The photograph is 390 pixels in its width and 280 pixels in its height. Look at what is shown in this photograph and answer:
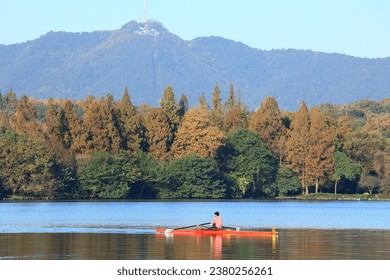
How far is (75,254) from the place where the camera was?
34594 mm

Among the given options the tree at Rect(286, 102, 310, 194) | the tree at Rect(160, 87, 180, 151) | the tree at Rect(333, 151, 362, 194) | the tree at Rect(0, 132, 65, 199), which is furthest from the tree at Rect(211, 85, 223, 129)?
the tree at Rect(0, 132, 65, 199)

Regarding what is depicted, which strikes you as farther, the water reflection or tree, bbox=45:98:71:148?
tree, bbox=45:98:71:148

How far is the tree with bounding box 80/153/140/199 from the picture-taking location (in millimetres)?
99500

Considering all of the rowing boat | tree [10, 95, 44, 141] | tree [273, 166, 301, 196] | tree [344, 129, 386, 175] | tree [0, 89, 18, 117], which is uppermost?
tree [0, 89, 18, 117]

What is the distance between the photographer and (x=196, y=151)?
358 ft

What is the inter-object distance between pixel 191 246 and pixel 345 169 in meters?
72.5

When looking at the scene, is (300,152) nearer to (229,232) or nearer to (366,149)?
(366,149)

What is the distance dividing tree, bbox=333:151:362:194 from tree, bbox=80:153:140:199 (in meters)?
23.3

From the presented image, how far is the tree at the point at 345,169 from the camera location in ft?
356

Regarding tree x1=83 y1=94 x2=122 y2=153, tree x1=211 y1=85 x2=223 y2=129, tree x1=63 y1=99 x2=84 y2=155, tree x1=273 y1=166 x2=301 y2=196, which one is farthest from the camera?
tree x1=211 y1=85 x2=223 y2=129

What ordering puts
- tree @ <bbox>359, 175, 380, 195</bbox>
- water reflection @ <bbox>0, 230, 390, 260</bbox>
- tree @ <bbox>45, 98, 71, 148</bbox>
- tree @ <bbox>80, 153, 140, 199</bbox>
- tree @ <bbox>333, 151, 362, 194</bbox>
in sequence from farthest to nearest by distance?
tree @ <bbox>359, 175, 380, 195</bbox> → tree @ <bbox>333, 151, 362, 194</bbox> → tree @ <bbox>45, 98, 71, 148</bbox> → tree @ <bbox>80, 153, 140, 199</bbox> → water reflection @ <bbox>0, 230, 390, 260</bbox>

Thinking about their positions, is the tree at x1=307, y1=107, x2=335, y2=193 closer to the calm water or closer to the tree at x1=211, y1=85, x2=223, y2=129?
the tree at x1=211, y1=85, x2=223, y2=129
